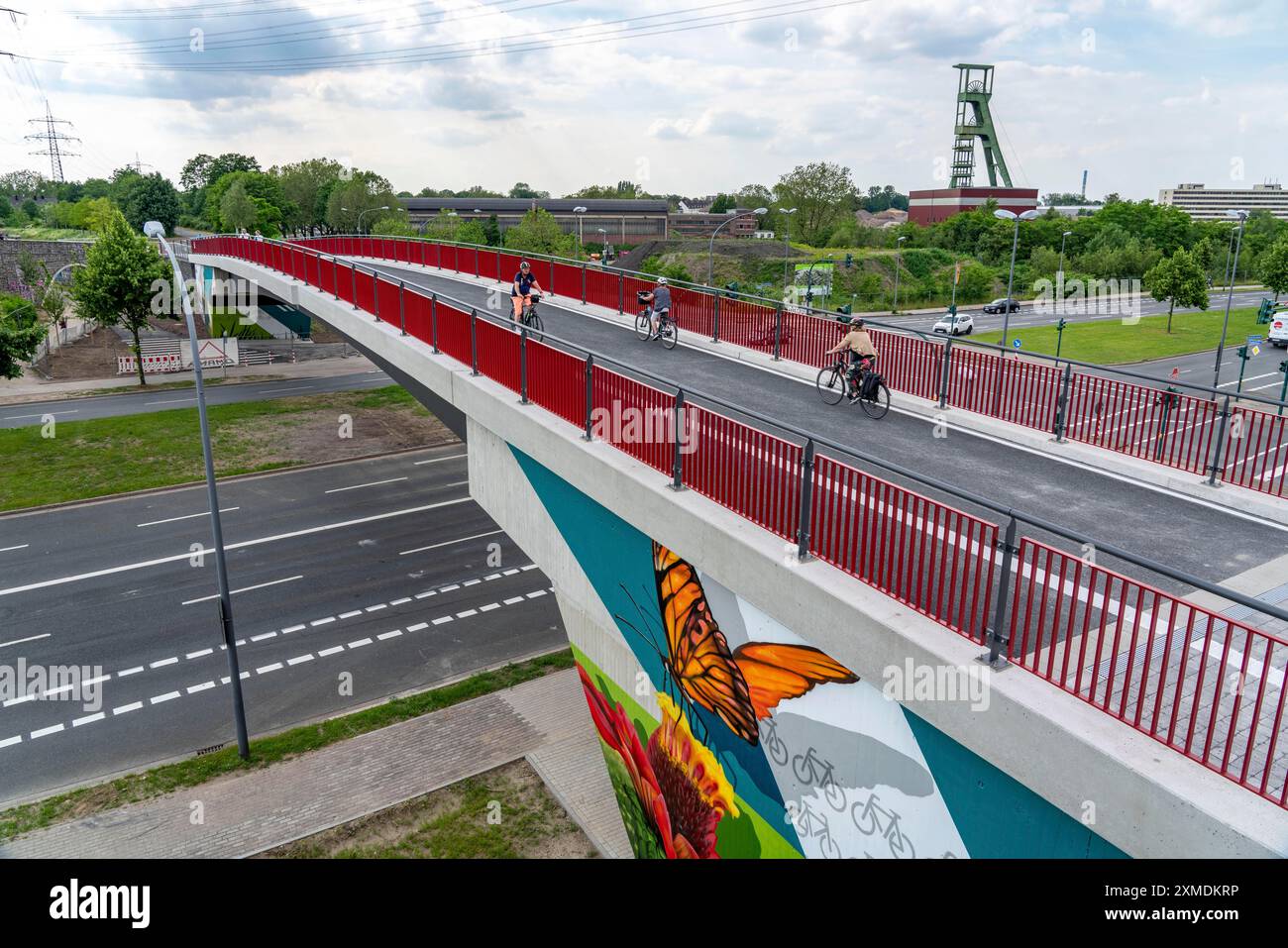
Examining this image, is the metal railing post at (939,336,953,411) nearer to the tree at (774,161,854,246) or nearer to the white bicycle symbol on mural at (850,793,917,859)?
the white bicycle symbol on mural at (850,793,917,859)

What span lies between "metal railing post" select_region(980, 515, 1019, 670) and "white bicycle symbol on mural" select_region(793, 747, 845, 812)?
1.88m

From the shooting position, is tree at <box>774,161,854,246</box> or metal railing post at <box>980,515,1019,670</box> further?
tree at <box>774,161,854,246</box>

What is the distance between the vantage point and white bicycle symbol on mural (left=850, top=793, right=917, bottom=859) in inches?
242

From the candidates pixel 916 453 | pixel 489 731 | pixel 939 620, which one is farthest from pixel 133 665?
pixel 939 620

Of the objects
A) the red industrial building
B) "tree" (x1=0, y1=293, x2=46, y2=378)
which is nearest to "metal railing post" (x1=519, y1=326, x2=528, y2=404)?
"tree" (x1=0, y1=293, x2=46, y2=378)

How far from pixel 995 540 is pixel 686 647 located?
3744 millimetres

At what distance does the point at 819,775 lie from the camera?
6.94 meters

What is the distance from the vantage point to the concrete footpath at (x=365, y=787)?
12430 millimetres

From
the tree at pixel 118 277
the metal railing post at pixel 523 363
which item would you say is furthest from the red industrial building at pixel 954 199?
the metal railing post at pixel 523 363

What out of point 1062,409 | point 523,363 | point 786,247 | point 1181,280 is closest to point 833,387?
point 1062,409

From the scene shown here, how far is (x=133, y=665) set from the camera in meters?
16.7

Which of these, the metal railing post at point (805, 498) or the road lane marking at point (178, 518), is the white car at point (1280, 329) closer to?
the road lane marking at point (178, 518)

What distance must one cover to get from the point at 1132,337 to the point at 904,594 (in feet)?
186

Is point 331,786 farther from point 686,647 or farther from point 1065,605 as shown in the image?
point 1065,605
